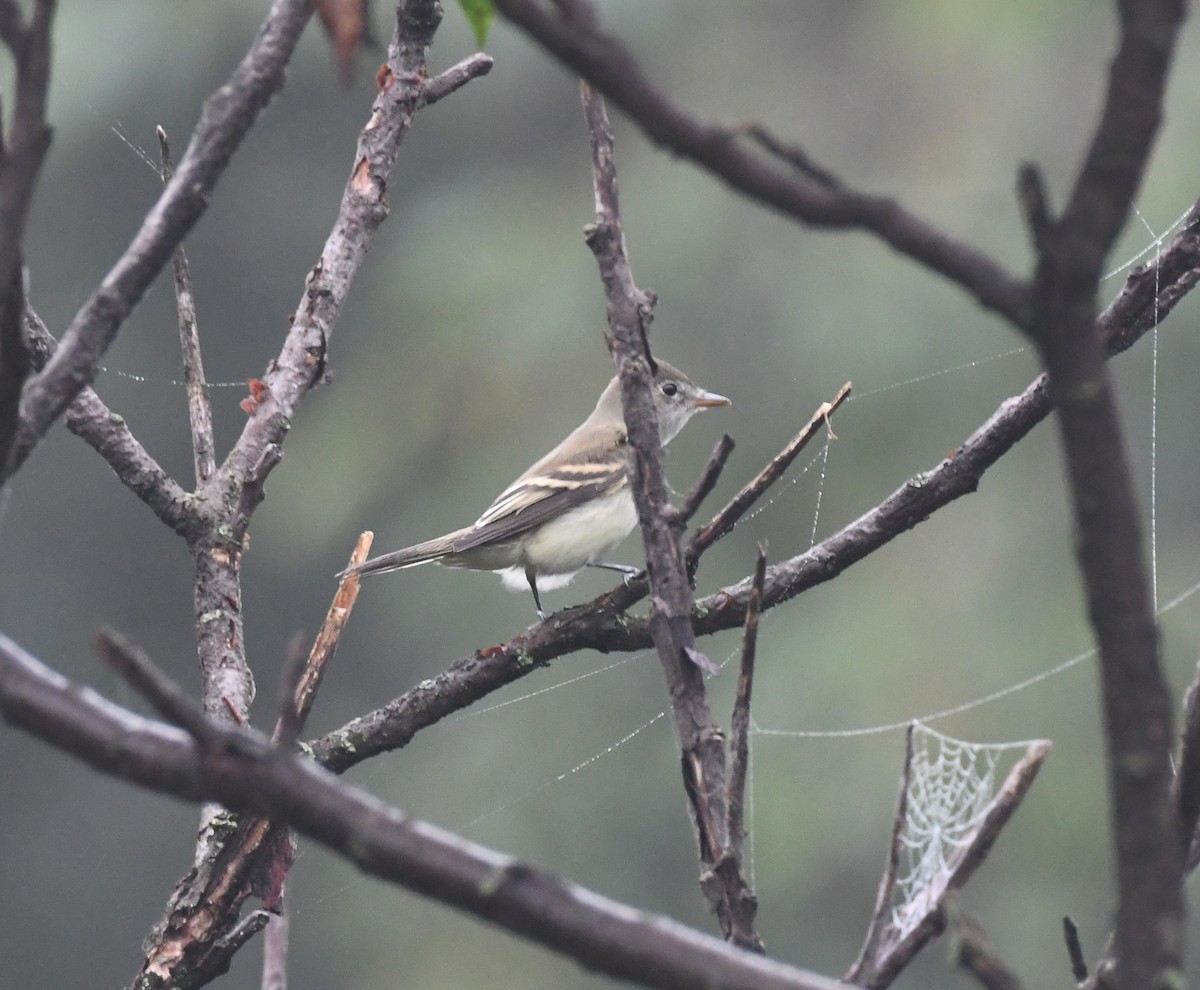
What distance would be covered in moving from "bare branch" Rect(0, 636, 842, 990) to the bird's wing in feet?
12.5

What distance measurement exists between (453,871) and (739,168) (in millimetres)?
418

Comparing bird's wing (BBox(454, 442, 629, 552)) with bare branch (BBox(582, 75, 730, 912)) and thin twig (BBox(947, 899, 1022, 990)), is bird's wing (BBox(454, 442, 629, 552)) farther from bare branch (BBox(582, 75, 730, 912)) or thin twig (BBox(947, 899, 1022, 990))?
thin twig (BBox(947, 899, 1022, 990))

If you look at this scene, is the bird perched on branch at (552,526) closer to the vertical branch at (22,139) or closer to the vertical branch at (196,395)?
the vertical branch at (196,395)

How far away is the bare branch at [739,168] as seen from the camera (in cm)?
81

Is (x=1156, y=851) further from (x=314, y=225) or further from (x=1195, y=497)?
(x=314, y=225)

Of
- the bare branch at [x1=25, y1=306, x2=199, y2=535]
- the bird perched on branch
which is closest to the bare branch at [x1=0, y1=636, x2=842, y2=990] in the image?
the bare branch at [x1=25, y1=306, x2=199, y2=535]

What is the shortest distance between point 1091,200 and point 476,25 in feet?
1.87

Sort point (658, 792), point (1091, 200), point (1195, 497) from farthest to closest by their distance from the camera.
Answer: point (658, 792), point (1195, 497), point (1091, 200)

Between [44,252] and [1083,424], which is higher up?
[44,252]

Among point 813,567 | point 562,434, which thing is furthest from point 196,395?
point 562,434

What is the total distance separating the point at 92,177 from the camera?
12789 millimetres

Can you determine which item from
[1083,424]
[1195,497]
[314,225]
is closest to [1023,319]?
[1083,424]

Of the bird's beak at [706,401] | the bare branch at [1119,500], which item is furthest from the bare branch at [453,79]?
the bird's beak at [706,401]

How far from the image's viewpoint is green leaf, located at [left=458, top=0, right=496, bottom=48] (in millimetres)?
1115
